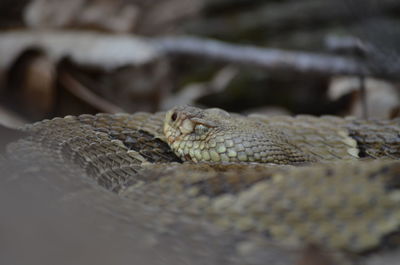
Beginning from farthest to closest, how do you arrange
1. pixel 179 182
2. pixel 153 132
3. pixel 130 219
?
pixel 153 132
pixel 179 182
pixel 130 219

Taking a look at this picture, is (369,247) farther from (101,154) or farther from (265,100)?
(265,100)

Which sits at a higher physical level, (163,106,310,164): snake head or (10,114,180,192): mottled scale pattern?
(163,106,310,164): snake head

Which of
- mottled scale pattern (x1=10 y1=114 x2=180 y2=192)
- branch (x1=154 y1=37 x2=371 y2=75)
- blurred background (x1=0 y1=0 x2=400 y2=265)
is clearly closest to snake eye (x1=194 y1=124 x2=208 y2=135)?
mottled scale pattern (x1=10 y1=114 x2=180 y2=192)

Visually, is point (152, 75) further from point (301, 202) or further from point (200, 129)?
point (301, 202)

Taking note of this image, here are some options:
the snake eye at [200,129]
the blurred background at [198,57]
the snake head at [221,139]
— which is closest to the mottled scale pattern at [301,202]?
the snake head at [221,139]

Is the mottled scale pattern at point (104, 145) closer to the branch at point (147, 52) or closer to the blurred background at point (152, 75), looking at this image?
the blurred background at point (152, 75)

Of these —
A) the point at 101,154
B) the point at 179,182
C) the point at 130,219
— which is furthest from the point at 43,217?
the point at 101,154

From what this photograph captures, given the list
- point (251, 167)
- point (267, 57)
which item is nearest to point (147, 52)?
point (267, 57)

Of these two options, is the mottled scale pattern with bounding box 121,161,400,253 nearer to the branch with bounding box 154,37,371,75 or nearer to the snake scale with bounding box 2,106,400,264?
the snake scale with bounding box 2,106,400,264
